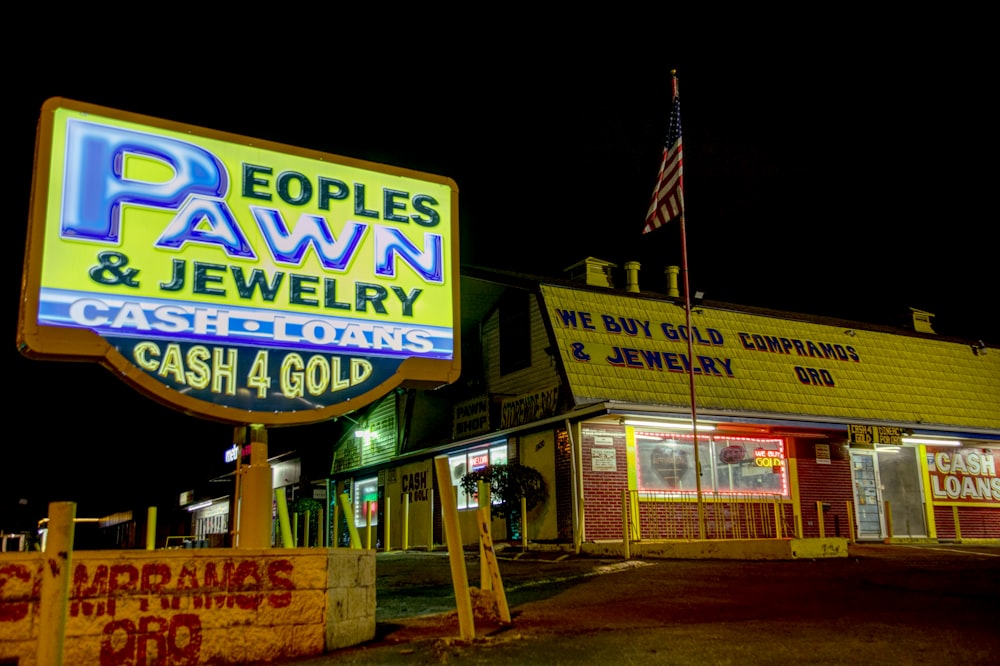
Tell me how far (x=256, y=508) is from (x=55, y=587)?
10.4 ft

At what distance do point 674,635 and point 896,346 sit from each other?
756 inches

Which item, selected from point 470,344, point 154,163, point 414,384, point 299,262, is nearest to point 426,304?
point 414,384

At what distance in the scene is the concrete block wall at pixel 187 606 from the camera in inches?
237

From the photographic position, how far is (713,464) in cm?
1922

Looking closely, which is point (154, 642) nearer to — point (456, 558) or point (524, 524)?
point (456, 558)

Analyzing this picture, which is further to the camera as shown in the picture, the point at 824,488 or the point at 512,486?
the point at 824,488

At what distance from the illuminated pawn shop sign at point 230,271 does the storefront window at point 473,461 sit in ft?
39.2

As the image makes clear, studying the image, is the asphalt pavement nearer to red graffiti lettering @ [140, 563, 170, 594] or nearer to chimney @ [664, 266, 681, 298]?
red graffiti lettering @ [140, 563, 170, 594]

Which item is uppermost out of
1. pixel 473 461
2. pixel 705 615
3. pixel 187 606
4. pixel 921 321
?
pixel 921 321

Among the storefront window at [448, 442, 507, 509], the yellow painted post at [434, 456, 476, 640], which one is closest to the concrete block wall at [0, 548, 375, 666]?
the yellow painted post at [434, 456, 476, 640]

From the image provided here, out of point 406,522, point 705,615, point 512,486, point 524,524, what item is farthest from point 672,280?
point 705,615

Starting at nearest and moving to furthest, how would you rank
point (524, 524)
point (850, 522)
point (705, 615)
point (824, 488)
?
point (705, 615), point (524, 524), point (850, 522), point (824, 488)

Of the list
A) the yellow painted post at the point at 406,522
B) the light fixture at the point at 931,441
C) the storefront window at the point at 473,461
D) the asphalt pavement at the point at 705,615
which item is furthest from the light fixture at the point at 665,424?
the yellow painted post at the point at 406,522

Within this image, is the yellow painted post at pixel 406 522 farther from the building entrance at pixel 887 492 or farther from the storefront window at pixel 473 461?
the building entrance at pixel 887 492
